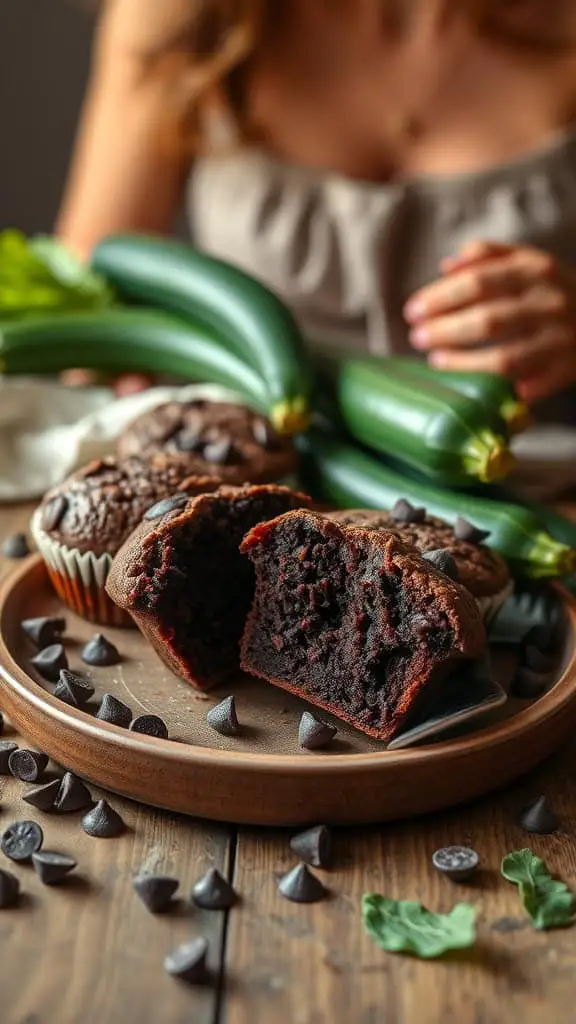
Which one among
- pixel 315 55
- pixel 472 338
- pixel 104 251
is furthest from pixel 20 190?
pixel 472 338

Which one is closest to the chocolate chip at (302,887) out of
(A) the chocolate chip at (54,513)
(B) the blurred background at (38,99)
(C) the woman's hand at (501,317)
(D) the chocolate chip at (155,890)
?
(D) the chocolate chip at (155,890)

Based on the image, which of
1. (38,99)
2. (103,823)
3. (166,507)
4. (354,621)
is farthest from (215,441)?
(38,99)

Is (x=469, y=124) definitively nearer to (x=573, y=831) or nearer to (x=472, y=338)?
(x=472, y=338)

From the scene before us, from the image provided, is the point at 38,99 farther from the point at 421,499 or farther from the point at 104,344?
the point at 421,499

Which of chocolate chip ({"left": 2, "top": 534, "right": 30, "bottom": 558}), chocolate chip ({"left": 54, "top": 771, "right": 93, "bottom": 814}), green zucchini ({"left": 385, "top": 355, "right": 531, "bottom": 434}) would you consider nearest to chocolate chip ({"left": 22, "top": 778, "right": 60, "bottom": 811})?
chocolate chip ({"left": 54, "top": 771, "right": 93, "bottom": 814})

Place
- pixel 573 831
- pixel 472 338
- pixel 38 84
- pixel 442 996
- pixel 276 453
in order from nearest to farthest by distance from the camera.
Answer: pixel 442 996 → pixel 573 831 → pixel 276 453 → pixel 472 338 → pixel 38 84
